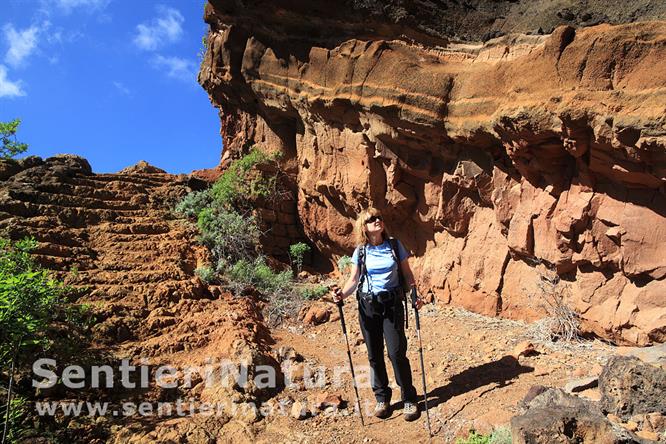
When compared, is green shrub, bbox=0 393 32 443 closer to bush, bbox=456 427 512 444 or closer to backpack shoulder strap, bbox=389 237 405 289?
backpack shoulder strap, bbox=389 237 405 289

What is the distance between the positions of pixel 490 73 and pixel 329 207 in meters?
4.78

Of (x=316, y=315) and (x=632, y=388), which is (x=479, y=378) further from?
(x=316, y=315)

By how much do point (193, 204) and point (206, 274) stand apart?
9.50 feet

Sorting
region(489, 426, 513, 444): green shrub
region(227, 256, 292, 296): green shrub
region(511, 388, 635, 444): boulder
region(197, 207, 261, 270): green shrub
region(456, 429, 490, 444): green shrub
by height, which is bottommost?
region(456, 429, 490, 444): green shrub

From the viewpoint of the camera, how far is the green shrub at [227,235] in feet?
33.0

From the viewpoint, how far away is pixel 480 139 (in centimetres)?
731

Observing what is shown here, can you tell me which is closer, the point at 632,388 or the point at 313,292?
the point at 632,388

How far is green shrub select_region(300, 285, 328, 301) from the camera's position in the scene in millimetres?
9117

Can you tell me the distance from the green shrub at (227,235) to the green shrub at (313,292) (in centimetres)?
171

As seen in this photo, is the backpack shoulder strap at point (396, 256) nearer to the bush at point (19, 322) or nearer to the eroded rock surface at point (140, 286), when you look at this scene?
the eroded rock surface at point (140, 286)

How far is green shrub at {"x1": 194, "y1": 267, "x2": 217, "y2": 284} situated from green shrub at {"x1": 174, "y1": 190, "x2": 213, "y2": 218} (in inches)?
91.6

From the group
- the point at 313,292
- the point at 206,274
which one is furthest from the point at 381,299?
the point at 206,274

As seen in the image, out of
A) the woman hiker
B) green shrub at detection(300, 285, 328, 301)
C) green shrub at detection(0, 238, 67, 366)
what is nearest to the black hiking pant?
the woman hiker

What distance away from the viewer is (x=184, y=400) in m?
5.17
